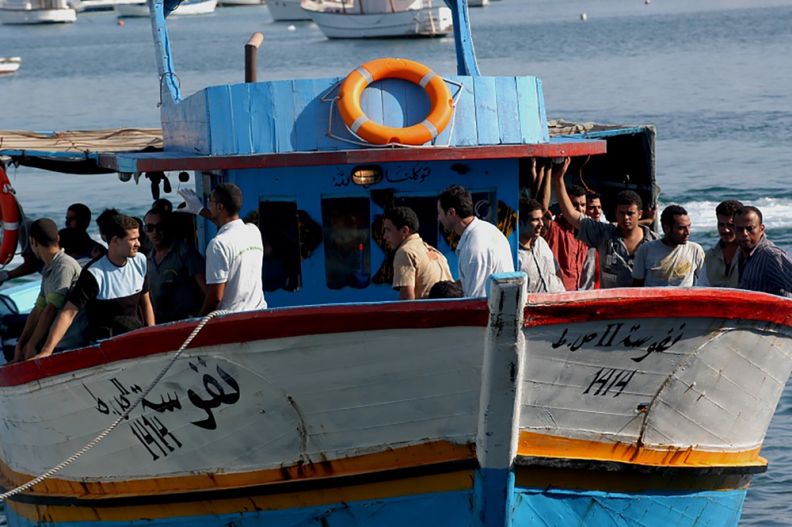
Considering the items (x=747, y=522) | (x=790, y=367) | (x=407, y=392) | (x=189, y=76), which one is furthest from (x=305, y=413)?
(x=189, y=76)

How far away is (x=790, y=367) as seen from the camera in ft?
29.4

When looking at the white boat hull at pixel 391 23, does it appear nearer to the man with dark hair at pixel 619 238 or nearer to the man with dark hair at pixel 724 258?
the man with dark hair at pixel 619 238

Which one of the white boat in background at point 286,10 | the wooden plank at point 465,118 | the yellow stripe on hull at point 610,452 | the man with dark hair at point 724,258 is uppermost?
the white boat in background at point 286,10

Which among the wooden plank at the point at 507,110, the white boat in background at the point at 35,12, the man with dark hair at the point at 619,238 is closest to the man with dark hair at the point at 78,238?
the wooden plank at the point at 507,110

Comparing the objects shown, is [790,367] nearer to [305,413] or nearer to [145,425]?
[305,413]

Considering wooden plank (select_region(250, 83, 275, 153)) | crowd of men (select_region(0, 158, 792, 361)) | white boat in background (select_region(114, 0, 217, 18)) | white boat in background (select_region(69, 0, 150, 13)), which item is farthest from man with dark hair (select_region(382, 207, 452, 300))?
white boat in background (select_region(69, 0, 150, 13))

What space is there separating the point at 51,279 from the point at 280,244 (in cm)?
161

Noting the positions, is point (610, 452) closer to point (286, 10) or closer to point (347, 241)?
point (347, 241)

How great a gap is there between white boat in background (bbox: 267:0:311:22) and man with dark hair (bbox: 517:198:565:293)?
9484 centimetres

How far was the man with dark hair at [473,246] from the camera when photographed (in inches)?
313

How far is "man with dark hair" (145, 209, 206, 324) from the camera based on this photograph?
30.2 feet

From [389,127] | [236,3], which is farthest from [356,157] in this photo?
[236,3]

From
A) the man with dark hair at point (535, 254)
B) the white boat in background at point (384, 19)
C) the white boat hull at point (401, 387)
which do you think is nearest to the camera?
the white boat hull at point (401, 387)

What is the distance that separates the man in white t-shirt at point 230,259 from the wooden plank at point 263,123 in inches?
46.5
